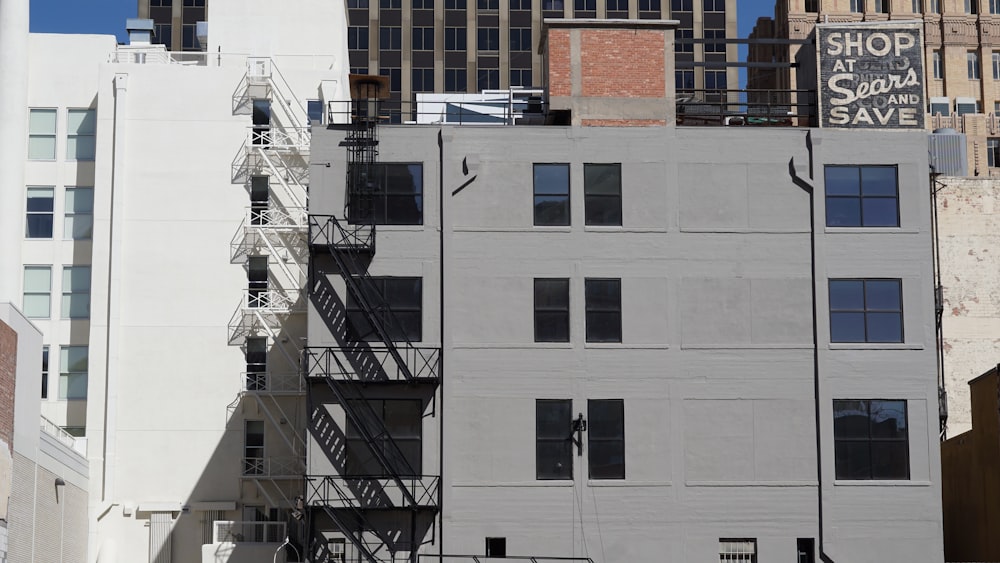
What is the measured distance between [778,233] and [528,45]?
256ft

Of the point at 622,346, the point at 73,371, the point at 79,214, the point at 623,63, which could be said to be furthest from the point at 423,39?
the point at 622,346

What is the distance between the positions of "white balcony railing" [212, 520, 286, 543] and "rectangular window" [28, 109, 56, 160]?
17821 mm

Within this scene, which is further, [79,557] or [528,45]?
[528,45]

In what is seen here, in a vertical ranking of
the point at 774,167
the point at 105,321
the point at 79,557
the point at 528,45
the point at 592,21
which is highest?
the point at 528,45

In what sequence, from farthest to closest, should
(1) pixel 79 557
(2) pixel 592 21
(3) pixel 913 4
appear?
(3) pixel 913 4 < (1) pixel 79 557 < (2) pixel 592 21

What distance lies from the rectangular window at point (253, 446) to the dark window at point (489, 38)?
68834 mm

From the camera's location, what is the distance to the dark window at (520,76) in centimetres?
12356

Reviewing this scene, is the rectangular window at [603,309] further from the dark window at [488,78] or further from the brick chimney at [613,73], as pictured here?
the dark window at [488,78]

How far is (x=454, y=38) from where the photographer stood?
12625 centimetres

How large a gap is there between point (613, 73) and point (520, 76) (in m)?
73.7

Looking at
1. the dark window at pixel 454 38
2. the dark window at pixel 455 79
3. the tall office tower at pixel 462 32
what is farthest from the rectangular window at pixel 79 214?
the dark window at pixel 454 38

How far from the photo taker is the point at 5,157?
204 feet

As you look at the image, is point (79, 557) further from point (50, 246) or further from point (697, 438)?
point (697, 438)

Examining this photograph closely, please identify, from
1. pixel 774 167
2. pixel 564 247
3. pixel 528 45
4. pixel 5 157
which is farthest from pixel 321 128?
pixel 528 45
